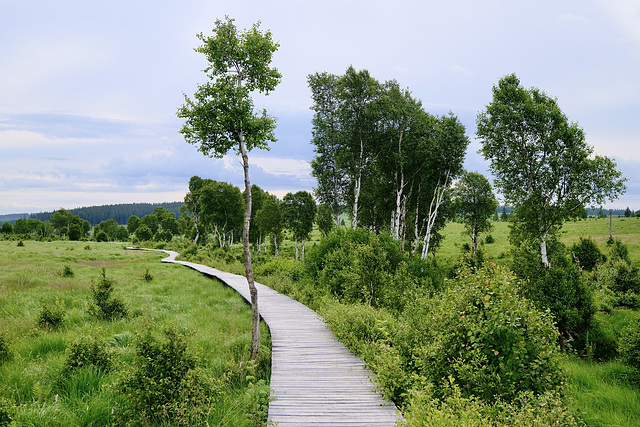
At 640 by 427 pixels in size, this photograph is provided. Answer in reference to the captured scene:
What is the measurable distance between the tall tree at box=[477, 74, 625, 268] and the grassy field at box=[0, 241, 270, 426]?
17.9m

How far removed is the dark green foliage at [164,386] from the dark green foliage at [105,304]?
320 inches

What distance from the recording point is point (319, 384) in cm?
677

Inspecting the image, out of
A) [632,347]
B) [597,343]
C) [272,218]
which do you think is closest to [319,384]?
[632,347]

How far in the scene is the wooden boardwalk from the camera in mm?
5500

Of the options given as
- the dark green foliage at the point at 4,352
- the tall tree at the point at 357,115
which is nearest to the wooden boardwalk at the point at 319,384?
the dark green foliage at the point at 4,352

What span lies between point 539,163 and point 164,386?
2284 cm

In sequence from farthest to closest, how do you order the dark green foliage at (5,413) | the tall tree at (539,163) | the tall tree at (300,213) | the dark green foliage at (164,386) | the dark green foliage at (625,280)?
the tall tree at (300,213), the dark green foliage at (625,280), the tall tree at (539,163), the dark green foliage at (164,386), the dark green foliage at (5,413)

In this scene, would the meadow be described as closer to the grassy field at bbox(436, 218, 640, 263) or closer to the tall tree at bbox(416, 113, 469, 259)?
the tall tree at bbox(416, 113, 469, 259)

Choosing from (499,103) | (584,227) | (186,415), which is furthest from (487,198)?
(186,415)

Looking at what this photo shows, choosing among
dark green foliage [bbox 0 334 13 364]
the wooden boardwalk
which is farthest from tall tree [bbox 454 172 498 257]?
dark green foliage [bbox 0 334 13 364]

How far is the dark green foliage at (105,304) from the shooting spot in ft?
39.9

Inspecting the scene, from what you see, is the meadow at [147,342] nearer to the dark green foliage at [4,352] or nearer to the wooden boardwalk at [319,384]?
the dark green foliage at [4,352]

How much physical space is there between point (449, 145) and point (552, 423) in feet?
83.1

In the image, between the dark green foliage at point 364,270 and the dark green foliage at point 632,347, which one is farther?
the dark green foliage at point 364,270
